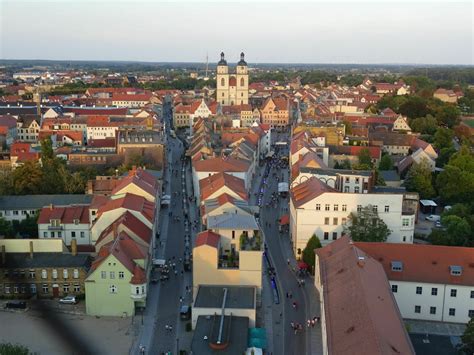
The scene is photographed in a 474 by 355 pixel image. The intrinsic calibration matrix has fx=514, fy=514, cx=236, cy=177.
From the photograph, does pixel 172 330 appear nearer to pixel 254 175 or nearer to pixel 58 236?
pixel 58 236

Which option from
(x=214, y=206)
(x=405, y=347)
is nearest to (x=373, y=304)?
(x=405, y=347)

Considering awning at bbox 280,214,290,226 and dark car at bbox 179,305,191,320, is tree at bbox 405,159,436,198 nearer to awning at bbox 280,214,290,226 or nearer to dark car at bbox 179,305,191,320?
awning at bbox 280,214,290,226

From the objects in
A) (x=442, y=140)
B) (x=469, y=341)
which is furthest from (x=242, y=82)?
(x=469, y=341)

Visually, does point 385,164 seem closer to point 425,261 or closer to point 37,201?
point 425,261

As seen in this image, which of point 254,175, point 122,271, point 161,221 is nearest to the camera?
point 122,271

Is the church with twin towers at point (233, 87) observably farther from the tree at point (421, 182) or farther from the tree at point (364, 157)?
the tree at point (421, 182)

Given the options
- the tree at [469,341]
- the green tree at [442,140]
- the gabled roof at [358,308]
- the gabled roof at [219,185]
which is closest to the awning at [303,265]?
the gabled roof at [358,308]
